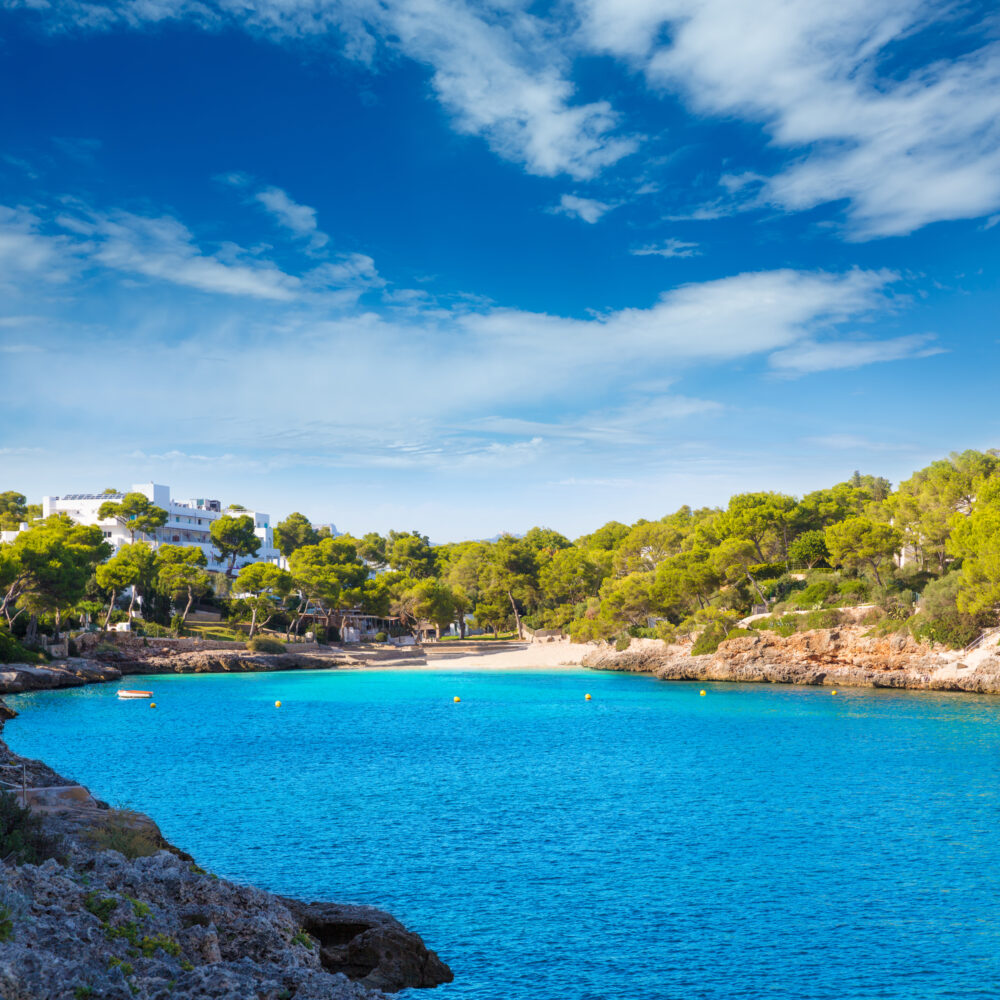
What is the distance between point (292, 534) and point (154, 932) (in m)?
132

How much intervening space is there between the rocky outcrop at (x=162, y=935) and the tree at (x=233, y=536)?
3786 inches

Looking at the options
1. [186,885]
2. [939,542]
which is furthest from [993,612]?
[186,885]

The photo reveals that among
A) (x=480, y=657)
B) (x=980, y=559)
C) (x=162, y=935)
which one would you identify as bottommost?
(x=480, y=657)

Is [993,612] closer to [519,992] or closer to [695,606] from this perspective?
[695,606]

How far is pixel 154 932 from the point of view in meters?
9.30

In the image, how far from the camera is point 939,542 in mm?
66438

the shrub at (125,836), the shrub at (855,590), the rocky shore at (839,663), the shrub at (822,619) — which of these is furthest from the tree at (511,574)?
the shrub at (125,836)

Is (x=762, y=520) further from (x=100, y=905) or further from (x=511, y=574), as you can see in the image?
(x=100, y=905)

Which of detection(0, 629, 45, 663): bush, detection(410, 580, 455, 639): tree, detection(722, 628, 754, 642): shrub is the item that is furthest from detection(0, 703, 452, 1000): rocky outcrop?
detection(410, 580, 455, 639): tree

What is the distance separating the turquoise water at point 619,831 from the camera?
579 inches

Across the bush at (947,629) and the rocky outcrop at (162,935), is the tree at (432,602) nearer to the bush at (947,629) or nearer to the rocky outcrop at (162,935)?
the bush at (947,629)

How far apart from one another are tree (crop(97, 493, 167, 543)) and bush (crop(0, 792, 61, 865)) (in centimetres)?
9973

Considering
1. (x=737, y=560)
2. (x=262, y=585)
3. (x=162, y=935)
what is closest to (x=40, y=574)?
(x=262, y=585)

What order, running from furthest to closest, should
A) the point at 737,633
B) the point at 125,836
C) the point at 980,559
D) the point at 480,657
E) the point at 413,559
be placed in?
the point at 413,559 < the point at 480,657 < the point at 737,633 < the point at 980,559 < the point at 125,836
